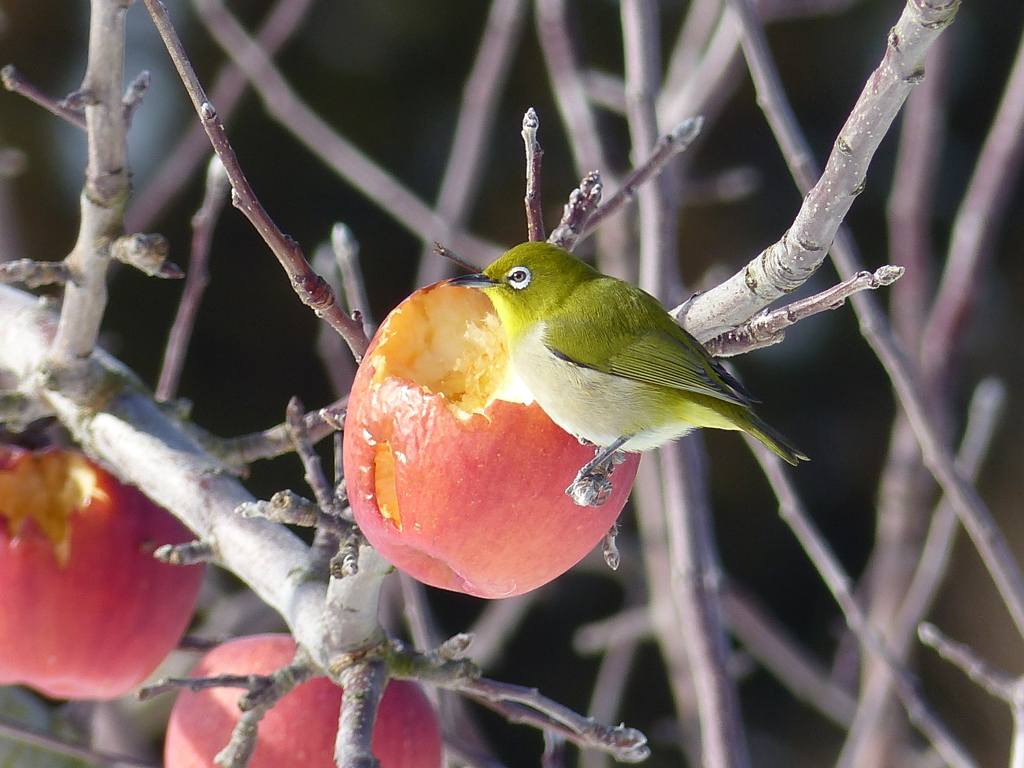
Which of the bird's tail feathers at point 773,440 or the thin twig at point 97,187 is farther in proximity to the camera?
the bird's tail feathers at point 773,440

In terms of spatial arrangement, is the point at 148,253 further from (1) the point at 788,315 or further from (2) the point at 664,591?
(2) the point at 664,591

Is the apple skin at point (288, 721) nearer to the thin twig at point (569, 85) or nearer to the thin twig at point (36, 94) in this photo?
the thin twig at point (36, 94)

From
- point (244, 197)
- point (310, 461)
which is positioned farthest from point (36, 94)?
point (310, 461)

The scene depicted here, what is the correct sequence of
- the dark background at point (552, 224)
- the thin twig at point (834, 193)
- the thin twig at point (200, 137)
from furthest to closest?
the dark background at point (552, 224) → the thin twig at point (200, 137) → the thin twig at point (834, 193)

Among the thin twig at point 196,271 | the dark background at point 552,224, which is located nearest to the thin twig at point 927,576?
the thin twig at point 196,271

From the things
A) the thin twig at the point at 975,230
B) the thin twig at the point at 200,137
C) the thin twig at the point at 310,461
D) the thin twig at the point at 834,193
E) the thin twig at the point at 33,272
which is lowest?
the thin twig at the point at 834,193

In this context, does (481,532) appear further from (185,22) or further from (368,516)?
(185,22)
